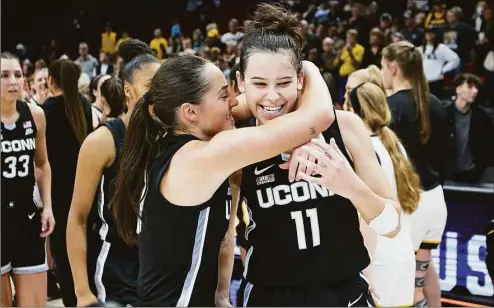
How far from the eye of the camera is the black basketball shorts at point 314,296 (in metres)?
2.15

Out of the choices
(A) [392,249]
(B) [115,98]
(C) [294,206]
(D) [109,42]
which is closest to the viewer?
(C) [294,206]

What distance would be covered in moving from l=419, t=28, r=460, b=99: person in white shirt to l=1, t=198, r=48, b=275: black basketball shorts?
6573mm

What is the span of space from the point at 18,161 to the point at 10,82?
0.44 meters

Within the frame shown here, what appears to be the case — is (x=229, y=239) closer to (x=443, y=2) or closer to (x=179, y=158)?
(x=179, y=158)

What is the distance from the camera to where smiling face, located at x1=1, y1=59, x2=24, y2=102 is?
12.1 ft

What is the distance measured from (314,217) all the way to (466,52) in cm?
866

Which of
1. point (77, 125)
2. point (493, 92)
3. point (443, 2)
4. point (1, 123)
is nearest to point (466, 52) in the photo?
point (493, 92)

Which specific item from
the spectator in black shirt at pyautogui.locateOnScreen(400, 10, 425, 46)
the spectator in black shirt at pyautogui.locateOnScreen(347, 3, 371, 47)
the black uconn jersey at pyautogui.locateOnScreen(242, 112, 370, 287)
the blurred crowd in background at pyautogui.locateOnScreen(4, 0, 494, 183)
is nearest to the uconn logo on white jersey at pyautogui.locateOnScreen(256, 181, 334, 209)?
Answer: the black uconn jersey at pyautogui.locateOnScreen(242, 112, 370, 287)

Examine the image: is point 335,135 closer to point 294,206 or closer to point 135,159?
point 294,206

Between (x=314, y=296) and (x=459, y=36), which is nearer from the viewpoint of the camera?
(x=314, y=296)

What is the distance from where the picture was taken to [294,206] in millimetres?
2146

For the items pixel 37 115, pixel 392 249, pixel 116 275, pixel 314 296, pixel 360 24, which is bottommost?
pixel 392 249

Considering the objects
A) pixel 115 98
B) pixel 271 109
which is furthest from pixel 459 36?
pixel 271 109

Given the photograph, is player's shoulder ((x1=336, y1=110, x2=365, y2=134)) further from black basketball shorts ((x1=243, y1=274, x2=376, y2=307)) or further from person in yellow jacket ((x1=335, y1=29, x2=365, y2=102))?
person in yellow jacket ((x1=335, y1=29, x2=365, y2=102))
